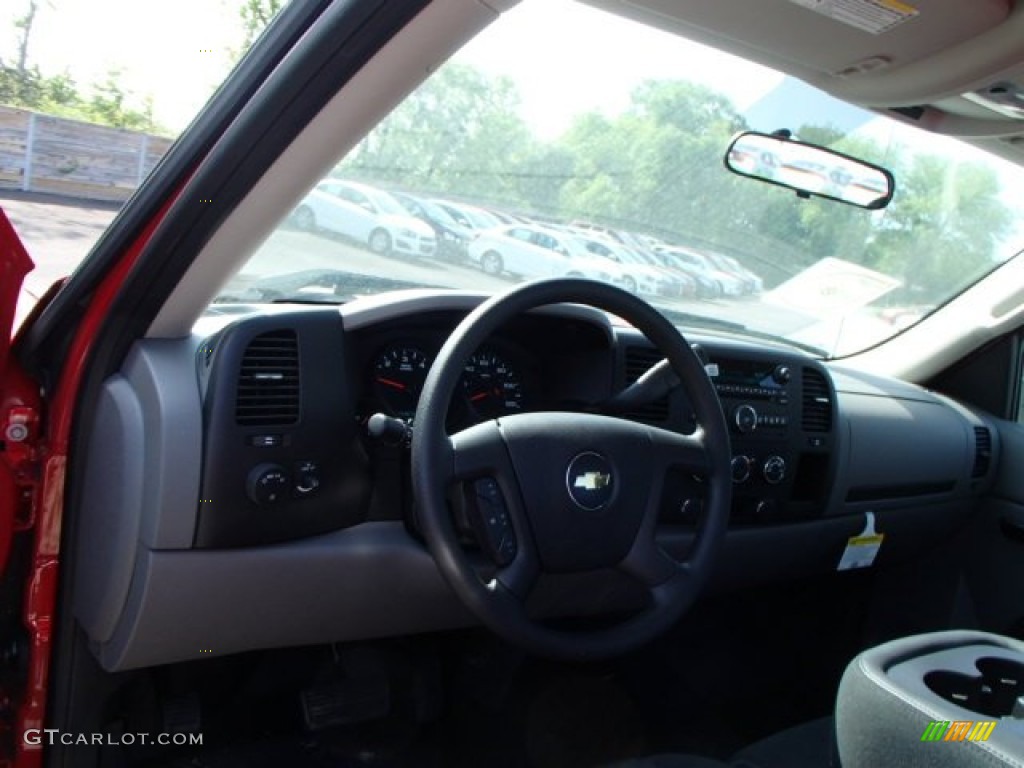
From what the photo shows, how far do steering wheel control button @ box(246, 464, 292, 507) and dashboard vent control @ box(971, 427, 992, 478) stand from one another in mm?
2831

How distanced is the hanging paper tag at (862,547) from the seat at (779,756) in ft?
2.12

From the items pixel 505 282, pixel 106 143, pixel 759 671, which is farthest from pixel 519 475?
pixel 759 671

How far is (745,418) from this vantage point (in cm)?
289

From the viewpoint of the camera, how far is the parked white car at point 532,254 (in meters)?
2.60

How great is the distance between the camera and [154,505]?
1988mm

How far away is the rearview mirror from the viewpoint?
114 inches

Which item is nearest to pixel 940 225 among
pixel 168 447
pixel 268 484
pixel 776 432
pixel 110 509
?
pixel 776 432

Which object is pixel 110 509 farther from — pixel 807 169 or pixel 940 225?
pixel 940 225

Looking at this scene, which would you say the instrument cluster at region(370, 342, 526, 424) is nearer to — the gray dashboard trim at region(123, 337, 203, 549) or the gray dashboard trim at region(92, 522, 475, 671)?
the gray dashboard trim at region(92, 522, 475, 671)

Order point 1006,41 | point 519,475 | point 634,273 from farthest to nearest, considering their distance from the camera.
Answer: point 634,273 → point 1006,41 → point 519,475

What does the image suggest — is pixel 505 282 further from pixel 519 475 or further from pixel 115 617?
pixel 115 617

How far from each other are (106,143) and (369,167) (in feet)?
1.84

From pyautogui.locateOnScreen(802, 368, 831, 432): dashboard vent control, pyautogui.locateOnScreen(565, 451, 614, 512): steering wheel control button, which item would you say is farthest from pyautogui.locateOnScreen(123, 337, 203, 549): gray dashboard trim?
pyautogui.locateOnScreen(802, 368, 831, 432): dashboard vent control

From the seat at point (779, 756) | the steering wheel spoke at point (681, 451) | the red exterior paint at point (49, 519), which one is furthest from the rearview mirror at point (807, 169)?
the red exterior paint at point (49, 519)
